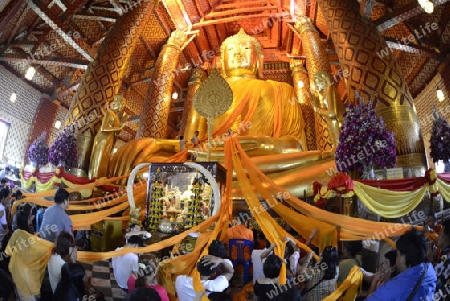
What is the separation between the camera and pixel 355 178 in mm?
4078

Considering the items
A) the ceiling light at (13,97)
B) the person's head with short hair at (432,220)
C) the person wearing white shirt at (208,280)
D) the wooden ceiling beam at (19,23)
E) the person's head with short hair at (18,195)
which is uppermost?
the wooden ceiling beam at (19,23)

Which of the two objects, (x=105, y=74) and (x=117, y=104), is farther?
(x=105, y=74)

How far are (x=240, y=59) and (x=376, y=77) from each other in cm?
381

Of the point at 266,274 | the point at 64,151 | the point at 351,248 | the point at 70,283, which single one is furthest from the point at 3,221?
the point at 351,248

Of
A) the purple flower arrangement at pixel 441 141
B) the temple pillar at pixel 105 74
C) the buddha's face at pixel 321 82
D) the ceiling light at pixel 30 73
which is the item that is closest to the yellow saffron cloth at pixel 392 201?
the purple flower arrangement at pixel 441 141

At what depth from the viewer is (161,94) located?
357 inches

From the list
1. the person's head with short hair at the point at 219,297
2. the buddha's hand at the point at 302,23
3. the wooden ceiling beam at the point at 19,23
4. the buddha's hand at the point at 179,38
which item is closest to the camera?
the person's head with short hair at the point at 219,297

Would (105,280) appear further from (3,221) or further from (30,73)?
(30,73)

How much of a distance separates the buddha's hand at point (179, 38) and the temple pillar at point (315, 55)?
2.85 meters

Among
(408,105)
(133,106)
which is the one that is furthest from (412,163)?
(133,106)

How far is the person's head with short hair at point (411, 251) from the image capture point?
153 centimetres

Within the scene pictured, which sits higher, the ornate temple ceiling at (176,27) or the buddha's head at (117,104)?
the ornate temple ceiling at (176,27)

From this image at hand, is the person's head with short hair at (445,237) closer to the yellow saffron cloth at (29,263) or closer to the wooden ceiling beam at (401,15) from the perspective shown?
the yellow saffron cloth at (29,263)

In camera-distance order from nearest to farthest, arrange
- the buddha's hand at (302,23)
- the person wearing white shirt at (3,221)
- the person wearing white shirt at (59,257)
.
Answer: the person wearing white shirt at (59,257), the person wearing white shirt at (3,221), the buddha's hand at (302,23)
